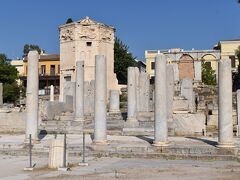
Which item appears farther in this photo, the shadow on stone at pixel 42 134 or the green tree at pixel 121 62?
the green tree at pixel 121 62

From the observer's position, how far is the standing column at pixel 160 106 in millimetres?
17125

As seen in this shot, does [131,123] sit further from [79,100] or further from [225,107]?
[225,107]

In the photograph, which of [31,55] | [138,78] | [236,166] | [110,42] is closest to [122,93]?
[110,42]

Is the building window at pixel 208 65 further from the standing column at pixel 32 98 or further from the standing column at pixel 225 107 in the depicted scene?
the standing column at pixel 225 107

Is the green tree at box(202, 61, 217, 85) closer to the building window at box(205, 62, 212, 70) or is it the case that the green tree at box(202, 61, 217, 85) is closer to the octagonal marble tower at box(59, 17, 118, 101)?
the building window at box(205, 62, 212, 70)

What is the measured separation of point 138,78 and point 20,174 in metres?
18.1

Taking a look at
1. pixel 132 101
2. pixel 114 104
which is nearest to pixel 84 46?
pixel 114 104

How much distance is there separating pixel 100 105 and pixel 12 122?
35.9 ft

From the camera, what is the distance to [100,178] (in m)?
11.8

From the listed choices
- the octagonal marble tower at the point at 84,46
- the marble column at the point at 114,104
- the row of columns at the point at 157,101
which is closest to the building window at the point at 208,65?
the octagonal marble tower at the point at 84,46

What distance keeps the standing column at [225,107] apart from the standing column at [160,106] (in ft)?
6.85

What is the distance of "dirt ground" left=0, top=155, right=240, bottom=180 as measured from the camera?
39.6ft

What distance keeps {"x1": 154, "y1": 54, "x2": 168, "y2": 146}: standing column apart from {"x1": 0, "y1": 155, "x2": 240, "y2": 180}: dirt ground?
163cm

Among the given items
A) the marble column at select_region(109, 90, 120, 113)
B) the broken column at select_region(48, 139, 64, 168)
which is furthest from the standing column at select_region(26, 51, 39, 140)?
the marble column at select_region(109, 90, 120, 113)
